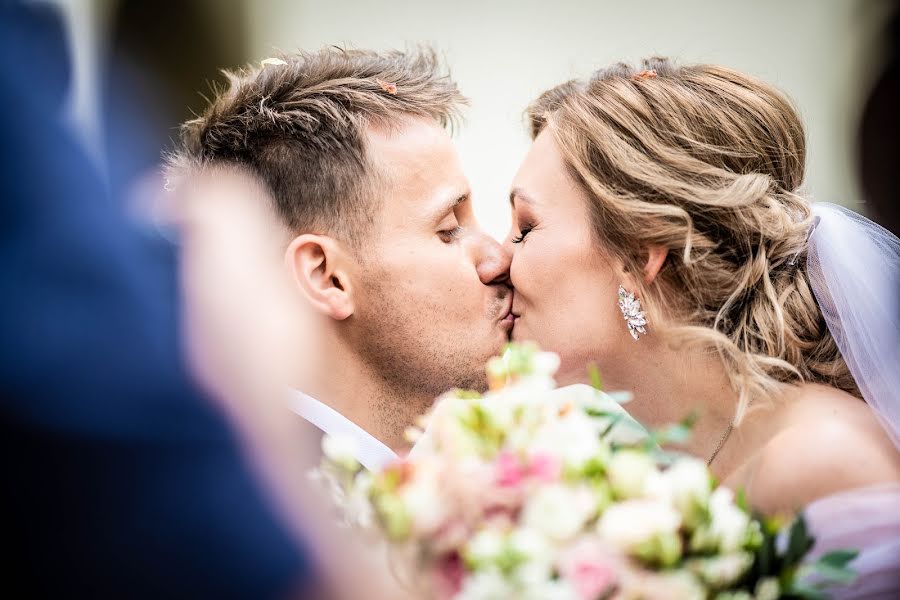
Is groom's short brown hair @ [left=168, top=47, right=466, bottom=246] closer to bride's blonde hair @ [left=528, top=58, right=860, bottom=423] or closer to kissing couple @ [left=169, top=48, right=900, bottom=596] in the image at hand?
kissing couple @ [left=169, top=48, right=900, bottom=596]

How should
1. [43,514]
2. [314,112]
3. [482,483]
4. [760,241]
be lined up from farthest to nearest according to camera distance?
[314,112] → [760,241] → [482,483] → [43,514]

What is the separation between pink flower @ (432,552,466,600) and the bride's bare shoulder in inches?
42.0

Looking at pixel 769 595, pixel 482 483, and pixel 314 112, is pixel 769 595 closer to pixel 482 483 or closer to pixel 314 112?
pixel 482 483

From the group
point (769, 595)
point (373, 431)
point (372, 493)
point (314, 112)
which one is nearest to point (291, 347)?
point (373, 431)

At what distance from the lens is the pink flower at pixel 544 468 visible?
5.33 ft

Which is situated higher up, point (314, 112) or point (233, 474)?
point (314, 112)

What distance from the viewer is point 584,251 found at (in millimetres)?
2943

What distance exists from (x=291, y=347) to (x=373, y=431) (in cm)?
41

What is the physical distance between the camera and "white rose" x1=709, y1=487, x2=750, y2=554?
63.8 inches

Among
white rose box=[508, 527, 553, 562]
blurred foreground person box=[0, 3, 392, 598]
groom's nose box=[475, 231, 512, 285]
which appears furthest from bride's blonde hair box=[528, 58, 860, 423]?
blurred foreground person box=[0, 3, 392, 598]

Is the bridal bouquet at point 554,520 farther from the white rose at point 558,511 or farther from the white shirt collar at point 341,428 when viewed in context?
the white shirt collar at point 341,428

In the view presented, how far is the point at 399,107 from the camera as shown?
3129mm

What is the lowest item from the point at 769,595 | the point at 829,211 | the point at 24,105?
the point at 769,595

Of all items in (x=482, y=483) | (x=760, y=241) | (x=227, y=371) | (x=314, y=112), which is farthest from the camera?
(x=314, y=112)
